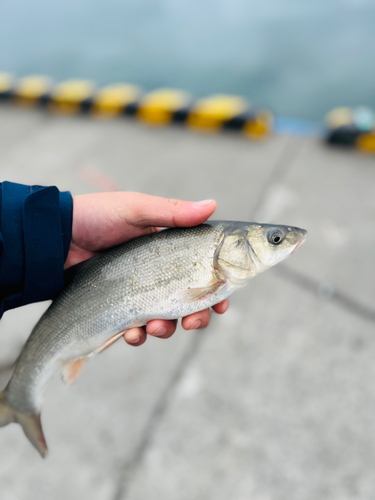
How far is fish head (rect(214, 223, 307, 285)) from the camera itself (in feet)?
7.36

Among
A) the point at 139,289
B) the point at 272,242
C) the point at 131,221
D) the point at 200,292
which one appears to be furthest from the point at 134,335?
the point at 272,242

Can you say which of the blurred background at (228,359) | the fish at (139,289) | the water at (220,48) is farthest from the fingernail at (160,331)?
the water at (220,48)

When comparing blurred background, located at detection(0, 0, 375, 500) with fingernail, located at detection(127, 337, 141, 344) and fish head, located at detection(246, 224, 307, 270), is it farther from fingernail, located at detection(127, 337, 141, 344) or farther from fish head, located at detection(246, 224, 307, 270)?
fish head, located at detection(246, 224, 307, 270)

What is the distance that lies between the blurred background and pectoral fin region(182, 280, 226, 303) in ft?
3.60

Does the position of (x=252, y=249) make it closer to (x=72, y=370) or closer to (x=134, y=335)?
(x=134, y=335)

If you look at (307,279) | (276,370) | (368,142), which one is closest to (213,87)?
(368,142)

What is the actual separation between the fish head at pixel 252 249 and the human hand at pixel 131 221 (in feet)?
0.76

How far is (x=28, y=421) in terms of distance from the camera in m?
2.36

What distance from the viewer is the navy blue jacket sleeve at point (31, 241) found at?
2275mm

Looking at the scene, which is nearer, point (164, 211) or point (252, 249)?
point (252, 249)

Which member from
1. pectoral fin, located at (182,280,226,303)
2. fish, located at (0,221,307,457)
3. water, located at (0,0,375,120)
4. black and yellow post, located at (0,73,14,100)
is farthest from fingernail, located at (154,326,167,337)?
water, located at (0,0,375,120)

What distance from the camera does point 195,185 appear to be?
5.83 metres

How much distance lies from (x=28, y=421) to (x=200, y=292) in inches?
46.8

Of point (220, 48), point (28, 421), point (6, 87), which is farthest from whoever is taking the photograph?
point (220, 48)
